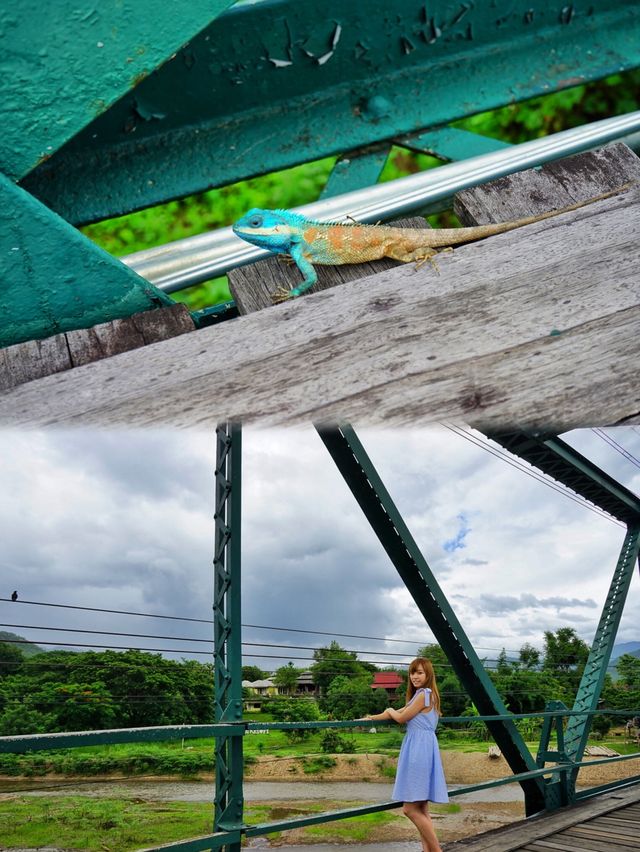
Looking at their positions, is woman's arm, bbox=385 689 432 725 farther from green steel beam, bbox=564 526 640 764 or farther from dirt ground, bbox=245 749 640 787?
dirt ground, bbox=245 749 640 787

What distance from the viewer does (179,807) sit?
27.8m

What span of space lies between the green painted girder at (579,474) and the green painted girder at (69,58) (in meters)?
5.40

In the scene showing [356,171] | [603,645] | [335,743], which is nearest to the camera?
[356,171]

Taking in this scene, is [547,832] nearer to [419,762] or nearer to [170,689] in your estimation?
[419,762]

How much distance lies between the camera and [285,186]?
84.0 inches

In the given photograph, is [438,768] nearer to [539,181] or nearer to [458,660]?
[458,660]

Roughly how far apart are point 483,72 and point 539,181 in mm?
722

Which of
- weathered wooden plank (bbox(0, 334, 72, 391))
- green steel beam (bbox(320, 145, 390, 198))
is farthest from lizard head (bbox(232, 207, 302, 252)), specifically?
weathered wooden plank (bbox(0, 334, 72, 391))

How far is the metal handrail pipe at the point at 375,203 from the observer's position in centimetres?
130

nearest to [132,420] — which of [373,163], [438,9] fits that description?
[373,163]

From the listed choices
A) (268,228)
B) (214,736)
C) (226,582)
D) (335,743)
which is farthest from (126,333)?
(335,743)

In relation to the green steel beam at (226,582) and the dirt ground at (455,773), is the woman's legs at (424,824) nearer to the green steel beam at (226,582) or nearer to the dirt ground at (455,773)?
the green steel beam at (226,582)

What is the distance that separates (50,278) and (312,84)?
91 cm

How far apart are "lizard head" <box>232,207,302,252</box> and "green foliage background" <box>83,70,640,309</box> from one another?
590 mm
